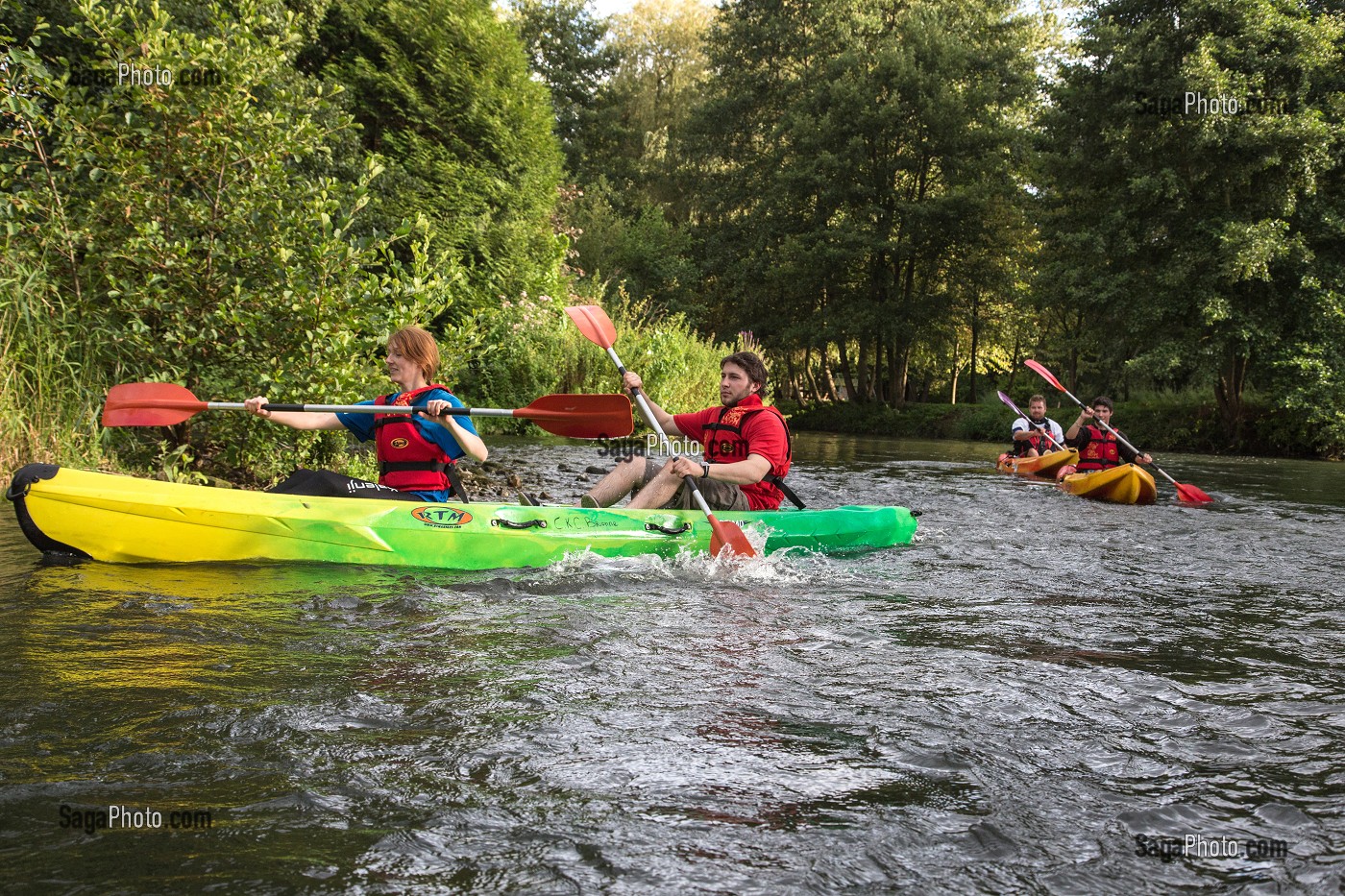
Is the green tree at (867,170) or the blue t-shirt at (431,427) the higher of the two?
the green tree at (867,170)

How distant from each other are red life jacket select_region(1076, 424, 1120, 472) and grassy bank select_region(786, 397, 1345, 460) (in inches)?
351

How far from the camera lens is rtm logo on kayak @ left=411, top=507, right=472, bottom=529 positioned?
4844 millimetres

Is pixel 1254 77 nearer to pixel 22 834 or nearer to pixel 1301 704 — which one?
pixel 1301 704

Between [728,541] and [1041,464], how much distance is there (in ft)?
26.6

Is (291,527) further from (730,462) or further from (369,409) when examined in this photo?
(730,462)

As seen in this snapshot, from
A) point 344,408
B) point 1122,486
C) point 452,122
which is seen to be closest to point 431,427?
point 344,408

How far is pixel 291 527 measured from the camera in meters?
4.68

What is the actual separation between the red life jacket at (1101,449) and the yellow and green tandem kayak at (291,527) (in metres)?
7.12

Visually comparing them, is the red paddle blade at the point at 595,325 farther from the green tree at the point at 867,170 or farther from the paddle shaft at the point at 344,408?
the green tree at the point at 867,170

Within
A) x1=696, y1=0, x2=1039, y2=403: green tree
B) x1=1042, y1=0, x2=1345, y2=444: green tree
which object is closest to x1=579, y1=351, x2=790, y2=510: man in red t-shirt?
x1=1042, y1=0, x2=1345, y2=444: green tree

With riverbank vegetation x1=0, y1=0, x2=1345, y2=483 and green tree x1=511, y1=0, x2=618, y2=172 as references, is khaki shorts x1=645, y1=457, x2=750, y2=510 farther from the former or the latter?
green tree x1=511, y1=0, x2=618, y2=172

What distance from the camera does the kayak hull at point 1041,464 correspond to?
11.7 m

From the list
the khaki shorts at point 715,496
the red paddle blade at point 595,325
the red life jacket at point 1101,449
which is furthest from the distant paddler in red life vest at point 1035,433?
the khaki shorts at point 715,496

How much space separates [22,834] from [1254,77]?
20016mm
